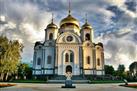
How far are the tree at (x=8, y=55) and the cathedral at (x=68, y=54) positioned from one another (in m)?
10.6

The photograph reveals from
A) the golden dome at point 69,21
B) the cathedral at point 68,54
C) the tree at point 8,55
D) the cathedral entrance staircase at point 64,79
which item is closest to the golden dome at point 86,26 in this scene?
the cathedral at point 68,54

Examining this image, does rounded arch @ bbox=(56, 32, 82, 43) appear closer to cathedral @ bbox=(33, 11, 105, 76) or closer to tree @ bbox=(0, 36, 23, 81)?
cathedral @ bbox=(33, 11, 105, 76)

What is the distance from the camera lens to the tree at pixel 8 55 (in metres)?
34.3

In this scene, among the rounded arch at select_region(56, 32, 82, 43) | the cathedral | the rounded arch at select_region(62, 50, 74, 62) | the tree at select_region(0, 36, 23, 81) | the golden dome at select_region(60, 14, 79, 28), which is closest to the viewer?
the tree at select_region(0, 36, 23, 81)

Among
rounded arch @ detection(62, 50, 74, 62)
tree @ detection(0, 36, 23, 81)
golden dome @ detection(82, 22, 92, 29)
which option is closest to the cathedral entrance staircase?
rounded arch @ detection(62, 50, 74, 62)

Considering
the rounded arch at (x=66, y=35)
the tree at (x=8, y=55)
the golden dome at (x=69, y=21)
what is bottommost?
the tree at (x=8, y=55)

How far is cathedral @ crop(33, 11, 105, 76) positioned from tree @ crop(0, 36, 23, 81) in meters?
10.6

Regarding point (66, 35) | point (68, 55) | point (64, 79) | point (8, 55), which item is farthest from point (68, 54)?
point (8, 55)

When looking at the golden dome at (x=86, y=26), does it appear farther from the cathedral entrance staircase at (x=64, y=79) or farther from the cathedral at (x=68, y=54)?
the cathedral entrance staircase at (x=64, y=79)

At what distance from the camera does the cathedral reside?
45.2 metres

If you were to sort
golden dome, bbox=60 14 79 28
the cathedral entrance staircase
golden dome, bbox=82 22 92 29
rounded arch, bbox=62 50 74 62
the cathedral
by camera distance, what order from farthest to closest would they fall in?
1. golden dome, bbox=60 14 79 28
2. golden dome, bbox=82 22 92 29
3. rounded arch, bbox=62 50 74 62
4. the cathedral
5. the cathedral entrance staircase

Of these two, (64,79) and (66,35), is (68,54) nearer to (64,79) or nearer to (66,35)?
(66,35)

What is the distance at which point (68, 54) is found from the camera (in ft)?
151

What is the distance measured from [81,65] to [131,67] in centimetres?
3736
